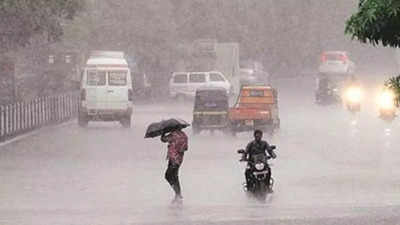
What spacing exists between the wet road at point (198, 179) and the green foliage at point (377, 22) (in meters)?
3.78

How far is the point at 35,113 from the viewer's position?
45.8m

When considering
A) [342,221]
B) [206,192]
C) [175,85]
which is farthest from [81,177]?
[175,85]

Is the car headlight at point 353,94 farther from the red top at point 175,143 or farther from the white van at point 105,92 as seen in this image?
the red top at point 175,143

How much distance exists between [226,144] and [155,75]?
135 feet

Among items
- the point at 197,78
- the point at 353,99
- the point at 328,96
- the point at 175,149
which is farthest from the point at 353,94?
the point at 175,149

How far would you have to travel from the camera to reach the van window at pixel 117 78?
46875 millimetres

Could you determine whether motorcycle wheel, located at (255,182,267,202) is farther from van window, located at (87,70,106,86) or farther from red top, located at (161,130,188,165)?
van window, located at (87,70,106,86)

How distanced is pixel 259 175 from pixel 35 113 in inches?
965

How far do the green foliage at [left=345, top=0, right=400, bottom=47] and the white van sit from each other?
3225 cm

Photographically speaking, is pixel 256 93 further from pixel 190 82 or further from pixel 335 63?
pixel 335 63

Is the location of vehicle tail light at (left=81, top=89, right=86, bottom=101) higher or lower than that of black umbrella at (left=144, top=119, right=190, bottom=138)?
lower

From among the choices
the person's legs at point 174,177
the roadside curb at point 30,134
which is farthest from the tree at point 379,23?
the roadside curb at point 30,134

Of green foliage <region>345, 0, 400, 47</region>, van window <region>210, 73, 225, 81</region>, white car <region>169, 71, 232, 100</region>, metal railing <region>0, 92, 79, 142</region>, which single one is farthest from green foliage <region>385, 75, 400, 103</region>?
van window <region>210, 73, 225, 81</region>

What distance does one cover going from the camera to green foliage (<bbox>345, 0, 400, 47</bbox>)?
13797mm
